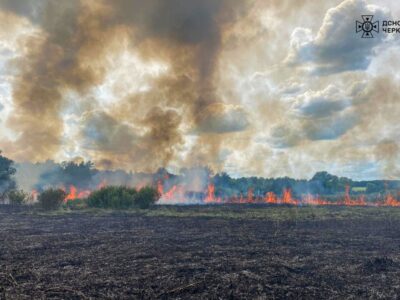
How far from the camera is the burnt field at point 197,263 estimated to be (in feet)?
32.7

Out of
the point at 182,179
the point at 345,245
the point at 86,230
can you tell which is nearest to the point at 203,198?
the point at 182,179

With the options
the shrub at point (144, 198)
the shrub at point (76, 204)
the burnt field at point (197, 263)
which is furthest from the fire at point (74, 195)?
the burnt field at point (197, 263)

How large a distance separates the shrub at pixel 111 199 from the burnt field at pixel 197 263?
17654mm

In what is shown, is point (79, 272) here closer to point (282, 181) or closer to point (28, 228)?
point (28, 228)

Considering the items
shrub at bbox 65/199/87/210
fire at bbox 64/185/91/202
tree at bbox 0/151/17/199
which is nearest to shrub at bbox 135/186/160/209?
shrub at bbox 65/199/87/210

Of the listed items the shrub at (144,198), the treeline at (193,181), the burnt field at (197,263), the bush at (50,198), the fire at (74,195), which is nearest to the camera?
the burnt field at (197,263)

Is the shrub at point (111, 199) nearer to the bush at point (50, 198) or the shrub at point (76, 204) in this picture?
the shrub at point (76, 204)

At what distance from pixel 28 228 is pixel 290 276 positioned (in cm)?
1809

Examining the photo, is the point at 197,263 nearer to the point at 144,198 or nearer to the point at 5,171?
the point at 144,198

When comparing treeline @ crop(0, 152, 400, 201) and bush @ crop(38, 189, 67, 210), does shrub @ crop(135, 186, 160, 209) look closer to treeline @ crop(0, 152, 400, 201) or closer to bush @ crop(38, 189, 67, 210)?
bush @ crop(38, 189, 67, 210)

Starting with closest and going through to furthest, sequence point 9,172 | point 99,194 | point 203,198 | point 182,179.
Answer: point 99,194
point 9,172
point 203,198
point 182,179

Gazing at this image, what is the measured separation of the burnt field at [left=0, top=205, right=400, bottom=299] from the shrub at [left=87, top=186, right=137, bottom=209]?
17.7 metres

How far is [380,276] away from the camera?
12047mm

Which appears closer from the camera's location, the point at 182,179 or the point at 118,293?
the point at 118,293
